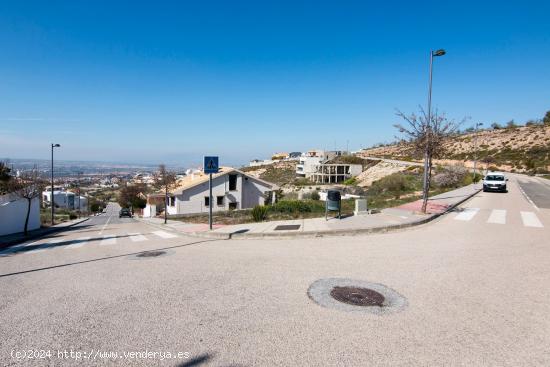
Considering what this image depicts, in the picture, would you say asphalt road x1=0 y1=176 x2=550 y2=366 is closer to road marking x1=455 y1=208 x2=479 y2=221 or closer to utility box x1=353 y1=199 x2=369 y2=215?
road marking x1=455 y1=208 x2=479 y2=221

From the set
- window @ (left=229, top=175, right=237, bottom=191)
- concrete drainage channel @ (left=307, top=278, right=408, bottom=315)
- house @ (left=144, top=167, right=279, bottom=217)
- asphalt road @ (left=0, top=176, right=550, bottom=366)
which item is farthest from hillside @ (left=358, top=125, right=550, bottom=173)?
concrete drainage channel @ (left=307, top=278, right=408, bottom=315)

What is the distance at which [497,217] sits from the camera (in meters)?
12.7

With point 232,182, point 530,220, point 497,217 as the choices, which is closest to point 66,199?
point 232,182

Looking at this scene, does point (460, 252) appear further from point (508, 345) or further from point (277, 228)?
point (277, 228)

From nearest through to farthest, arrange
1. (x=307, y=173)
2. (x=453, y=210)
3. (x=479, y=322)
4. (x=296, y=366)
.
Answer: (x=296, y=366) → (x=479, y=322) → (x=453, y=210) → (x=307, y=173)

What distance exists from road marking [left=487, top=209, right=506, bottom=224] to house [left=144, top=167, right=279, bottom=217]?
1061 inches

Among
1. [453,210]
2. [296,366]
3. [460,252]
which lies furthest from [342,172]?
[296,366]

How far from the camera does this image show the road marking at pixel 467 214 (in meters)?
12.5

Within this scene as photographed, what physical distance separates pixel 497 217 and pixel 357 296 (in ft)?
36.6

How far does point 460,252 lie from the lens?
7.55 m

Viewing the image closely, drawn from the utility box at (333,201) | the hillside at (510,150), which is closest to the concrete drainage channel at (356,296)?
the utility box at (333,201)

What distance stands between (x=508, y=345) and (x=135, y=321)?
4.86 metres

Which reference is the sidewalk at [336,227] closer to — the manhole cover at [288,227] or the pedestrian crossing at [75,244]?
the manhole cover at [288,227]

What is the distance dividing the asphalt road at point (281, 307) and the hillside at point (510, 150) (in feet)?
141
